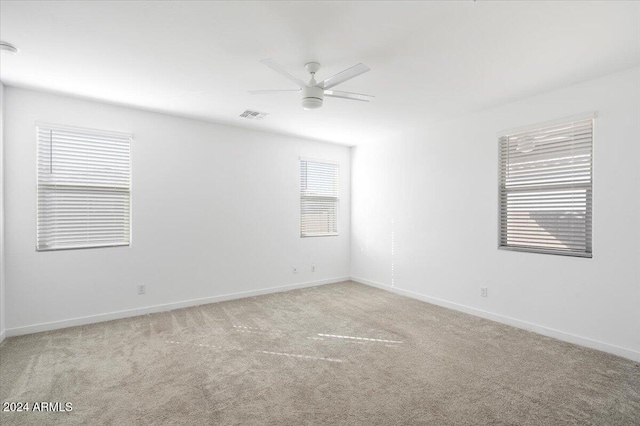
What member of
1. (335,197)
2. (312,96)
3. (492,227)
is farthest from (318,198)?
(312,96)

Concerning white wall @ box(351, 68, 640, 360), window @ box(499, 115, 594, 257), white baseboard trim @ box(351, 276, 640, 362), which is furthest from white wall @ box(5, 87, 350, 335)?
window @ box(499, 115, 594, 257)

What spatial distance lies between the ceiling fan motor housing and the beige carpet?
232 cm

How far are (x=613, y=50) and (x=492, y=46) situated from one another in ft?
3.37

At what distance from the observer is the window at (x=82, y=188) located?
3.60 m

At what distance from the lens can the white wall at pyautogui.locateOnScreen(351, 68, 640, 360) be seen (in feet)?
9.73

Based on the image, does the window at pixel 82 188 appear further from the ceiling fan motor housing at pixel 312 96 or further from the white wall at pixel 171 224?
the ceiling fan motor housing at pixel 312 96

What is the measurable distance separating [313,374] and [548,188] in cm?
315

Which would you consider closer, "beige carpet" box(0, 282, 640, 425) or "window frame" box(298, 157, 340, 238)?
"beige carpet" box(0, 282, 640, 425)

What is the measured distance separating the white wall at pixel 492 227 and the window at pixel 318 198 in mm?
432

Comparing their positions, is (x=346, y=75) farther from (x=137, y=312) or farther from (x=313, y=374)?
(x=137, y=312)

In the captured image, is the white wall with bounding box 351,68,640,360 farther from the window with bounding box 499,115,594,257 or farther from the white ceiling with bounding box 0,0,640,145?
the white ceiling with bounding box 0,0,640,145

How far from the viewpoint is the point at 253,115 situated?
14.2 feet

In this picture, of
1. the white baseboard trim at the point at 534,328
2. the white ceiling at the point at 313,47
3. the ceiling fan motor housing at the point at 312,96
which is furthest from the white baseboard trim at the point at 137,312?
the ceiling fan motor housing at the point at 312,96

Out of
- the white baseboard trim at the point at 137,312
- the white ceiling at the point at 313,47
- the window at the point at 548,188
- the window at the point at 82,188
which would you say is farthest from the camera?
the window at the point at 82,188
